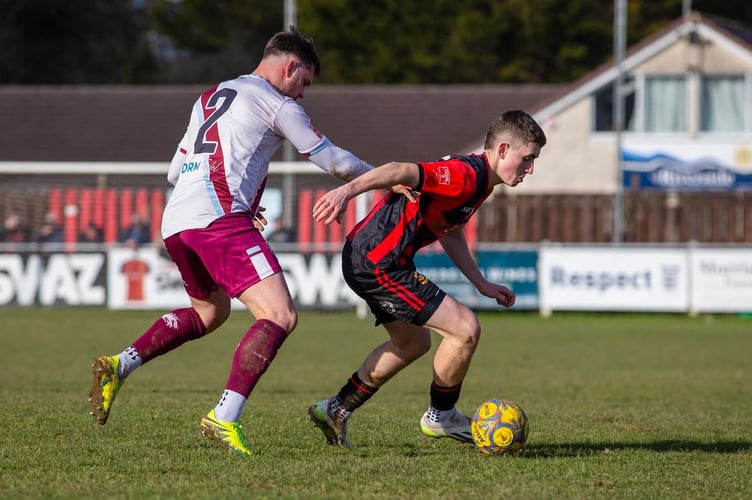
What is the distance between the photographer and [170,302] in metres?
23.8

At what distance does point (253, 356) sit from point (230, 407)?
30 centimetres

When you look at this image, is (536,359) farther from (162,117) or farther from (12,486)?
(162,117)

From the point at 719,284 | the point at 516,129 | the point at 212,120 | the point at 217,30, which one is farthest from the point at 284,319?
the point at 217,30

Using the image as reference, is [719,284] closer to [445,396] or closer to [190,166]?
[445,396]

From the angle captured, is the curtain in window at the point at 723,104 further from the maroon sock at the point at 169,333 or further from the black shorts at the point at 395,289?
the maroon sock at the point at 169,333

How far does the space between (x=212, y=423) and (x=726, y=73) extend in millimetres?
30290

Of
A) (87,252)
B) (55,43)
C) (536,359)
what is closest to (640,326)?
(536,359)

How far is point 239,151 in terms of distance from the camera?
6.82 meters

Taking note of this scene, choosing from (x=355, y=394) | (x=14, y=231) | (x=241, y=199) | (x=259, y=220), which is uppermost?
(x=14, y=231)

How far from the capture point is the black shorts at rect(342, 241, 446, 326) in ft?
23.0

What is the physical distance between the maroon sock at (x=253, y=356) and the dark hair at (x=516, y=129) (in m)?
1.67

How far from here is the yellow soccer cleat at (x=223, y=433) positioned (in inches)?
259

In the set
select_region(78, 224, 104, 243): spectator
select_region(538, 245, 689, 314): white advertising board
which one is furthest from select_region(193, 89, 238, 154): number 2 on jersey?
select_region(78, 224, 104, 243): spectator

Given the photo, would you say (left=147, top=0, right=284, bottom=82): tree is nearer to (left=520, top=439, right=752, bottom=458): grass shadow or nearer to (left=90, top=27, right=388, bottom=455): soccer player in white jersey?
(left=520, top=439, right=752, bottom=458): grass shadow
